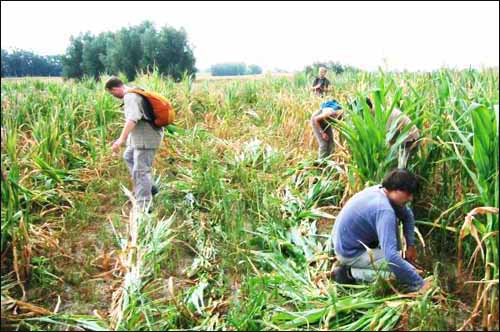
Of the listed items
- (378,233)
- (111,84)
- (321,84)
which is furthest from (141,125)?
(321,84)

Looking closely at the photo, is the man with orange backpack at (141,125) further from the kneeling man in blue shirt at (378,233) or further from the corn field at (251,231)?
the kneeling man in blue shirt at (378,233)

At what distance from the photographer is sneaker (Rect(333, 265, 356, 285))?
3.06 meters

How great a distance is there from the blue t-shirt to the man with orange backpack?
1.96 meters

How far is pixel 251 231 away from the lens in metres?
3.80

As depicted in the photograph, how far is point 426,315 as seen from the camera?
7.92ft

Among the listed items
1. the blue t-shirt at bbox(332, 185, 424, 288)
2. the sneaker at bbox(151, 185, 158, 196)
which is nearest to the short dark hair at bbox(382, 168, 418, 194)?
the blue t-shirt at bbox(332, 185, 424, 288)

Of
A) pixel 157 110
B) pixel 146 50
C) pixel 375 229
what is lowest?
pixel 375 229

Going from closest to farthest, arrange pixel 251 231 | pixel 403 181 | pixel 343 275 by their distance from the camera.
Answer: pixel 403 181
pixel 343 275
pixel 251 231

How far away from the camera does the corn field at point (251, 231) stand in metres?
2.62

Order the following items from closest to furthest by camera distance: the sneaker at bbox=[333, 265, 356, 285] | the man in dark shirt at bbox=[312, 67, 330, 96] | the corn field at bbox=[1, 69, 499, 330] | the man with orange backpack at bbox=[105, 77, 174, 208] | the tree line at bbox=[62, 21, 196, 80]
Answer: the corn field at bbox=[1, 69, 499, 330] → the sneaker at bbox=[333, 265, 356, 285] → the man with orange backpack at bbox=[105, 77, 174, 208] → the man in dark shirt at bbox=[312, 67, 330, 96] → the tree line at bbox=[62, 21, 196, 80]

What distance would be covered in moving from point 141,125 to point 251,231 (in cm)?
148

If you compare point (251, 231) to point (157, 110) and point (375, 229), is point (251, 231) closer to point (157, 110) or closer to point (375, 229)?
point (375, 229)

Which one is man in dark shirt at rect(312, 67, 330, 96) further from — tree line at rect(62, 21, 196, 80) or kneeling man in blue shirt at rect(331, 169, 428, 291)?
tree line at rect(62, 21, 196, 80)

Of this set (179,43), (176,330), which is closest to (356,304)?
(176,330)
